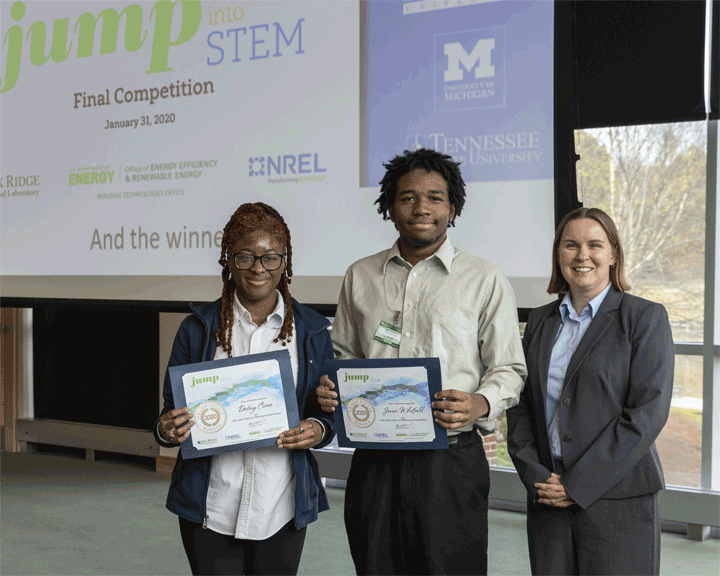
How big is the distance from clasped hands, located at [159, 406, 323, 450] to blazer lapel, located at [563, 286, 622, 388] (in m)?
0.68

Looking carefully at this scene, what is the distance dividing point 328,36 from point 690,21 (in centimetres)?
160

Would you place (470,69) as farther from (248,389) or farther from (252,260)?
(248,389)

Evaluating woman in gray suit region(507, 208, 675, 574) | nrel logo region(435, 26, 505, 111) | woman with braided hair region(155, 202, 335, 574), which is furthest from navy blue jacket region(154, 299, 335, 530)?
nrel logo region(435, 26, 505, 111)

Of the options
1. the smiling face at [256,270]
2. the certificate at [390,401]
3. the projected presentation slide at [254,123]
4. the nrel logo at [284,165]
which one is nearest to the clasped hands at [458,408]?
the certificate at [390,401]

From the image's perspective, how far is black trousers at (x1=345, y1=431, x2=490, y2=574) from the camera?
1.85 metres

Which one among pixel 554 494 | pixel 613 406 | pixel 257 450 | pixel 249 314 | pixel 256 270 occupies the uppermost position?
pixel 256 270

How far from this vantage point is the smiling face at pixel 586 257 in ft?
6.09

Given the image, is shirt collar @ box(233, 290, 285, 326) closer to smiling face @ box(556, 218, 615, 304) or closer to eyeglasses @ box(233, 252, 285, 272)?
eyeglasses @ box(233, 252, 285, 272)

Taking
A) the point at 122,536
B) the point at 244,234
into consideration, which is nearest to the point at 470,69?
the point at 244,234

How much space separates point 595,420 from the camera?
1.78 metres

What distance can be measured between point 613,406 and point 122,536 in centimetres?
327

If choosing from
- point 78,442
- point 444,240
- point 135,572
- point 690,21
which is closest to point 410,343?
point 444,240

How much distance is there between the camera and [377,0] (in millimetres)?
3285

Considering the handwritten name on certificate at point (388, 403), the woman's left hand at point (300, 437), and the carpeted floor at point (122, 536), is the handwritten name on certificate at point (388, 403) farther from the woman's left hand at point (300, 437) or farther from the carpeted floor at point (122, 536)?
the carpeted floor at point (122, 536)
